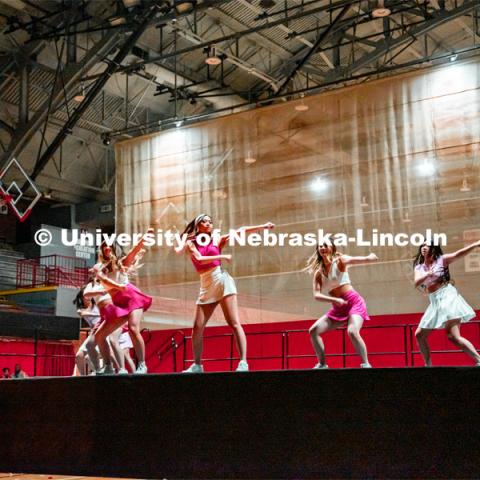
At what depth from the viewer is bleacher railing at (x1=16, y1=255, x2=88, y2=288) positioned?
28.5 metres

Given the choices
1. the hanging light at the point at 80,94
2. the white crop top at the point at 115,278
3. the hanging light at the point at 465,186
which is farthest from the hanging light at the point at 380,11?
the white crop top at the point at 115,278

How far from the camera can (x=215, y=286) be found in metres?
8.69

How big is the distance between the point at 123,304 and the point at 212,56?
547 inches

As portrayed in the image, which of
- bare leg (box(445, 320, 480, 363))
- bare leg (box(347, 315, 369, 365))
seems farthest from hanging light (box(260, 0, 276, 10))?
bare leg (box(445, 320, 480, 363))

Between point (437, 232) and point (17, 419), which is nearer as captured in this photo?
point (17, 419)

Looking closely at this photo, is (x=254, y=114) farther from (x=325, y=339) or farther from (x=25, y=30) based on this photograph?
(x=25, y=30)

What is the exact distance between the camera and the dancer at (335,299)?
8445 mm

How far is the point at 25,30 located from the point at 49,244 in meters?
11.1

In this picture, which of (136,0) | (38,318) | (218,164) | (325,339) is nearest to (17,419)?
(325,339)

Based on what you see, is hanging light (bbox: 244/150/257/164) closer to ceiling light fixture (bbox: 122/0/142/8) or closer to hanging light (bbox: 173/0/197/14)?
hanging light (bbox: 173/0/197/14)

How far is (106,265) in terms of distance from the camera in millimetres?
9484

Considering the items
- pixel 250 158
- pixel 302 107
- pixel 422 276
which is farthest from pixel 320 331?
pixel 250 158

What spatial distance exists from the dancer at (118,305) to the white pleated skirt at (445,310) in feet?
10.6

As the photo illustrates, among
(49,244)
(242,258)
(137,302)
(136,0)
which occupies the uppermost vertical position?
(136,0)
